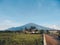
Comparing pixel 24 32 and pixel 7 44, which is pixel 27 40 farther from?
pixel 24 32

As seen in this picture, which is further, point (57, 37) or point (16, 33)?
point (57, 37)

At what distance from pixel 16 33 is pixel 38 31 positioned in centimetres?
77

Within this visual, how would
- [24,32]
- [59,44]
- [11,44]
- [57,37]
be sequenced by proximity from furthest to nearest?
1. [57,37]
2. [24,32]
3. [59,44]
4. [11,44]

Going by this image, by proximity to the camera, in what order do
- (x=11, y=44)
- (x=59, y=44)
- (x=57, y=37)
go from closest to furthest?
(x=11, y=44) < (x=59, y=44) < (x=57, y=37)

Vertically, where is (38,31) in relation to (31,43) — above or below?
above

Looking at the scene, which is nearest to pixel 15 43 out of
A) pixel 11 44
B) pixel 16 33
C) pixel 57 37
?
pixel 11 44

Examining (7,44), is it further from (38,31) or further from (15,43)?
(38,31)

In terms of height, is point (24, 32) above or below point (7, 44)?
above

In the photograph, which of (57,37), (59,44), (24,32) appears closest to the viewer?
(59,44)

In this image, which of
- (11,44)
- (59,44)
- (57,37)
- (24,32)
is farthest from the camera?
(57,37)

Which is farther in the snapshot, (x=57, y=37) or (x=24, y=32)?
(x=57, y=37)

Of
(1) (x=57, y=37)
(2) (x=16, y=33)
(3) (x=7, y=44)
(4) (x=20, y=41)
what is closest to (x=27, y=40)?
(4) (x=20, y=41)

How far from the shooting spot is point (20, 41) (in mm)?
5336

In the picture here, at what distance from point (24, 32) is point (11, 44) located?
6.07 ft
